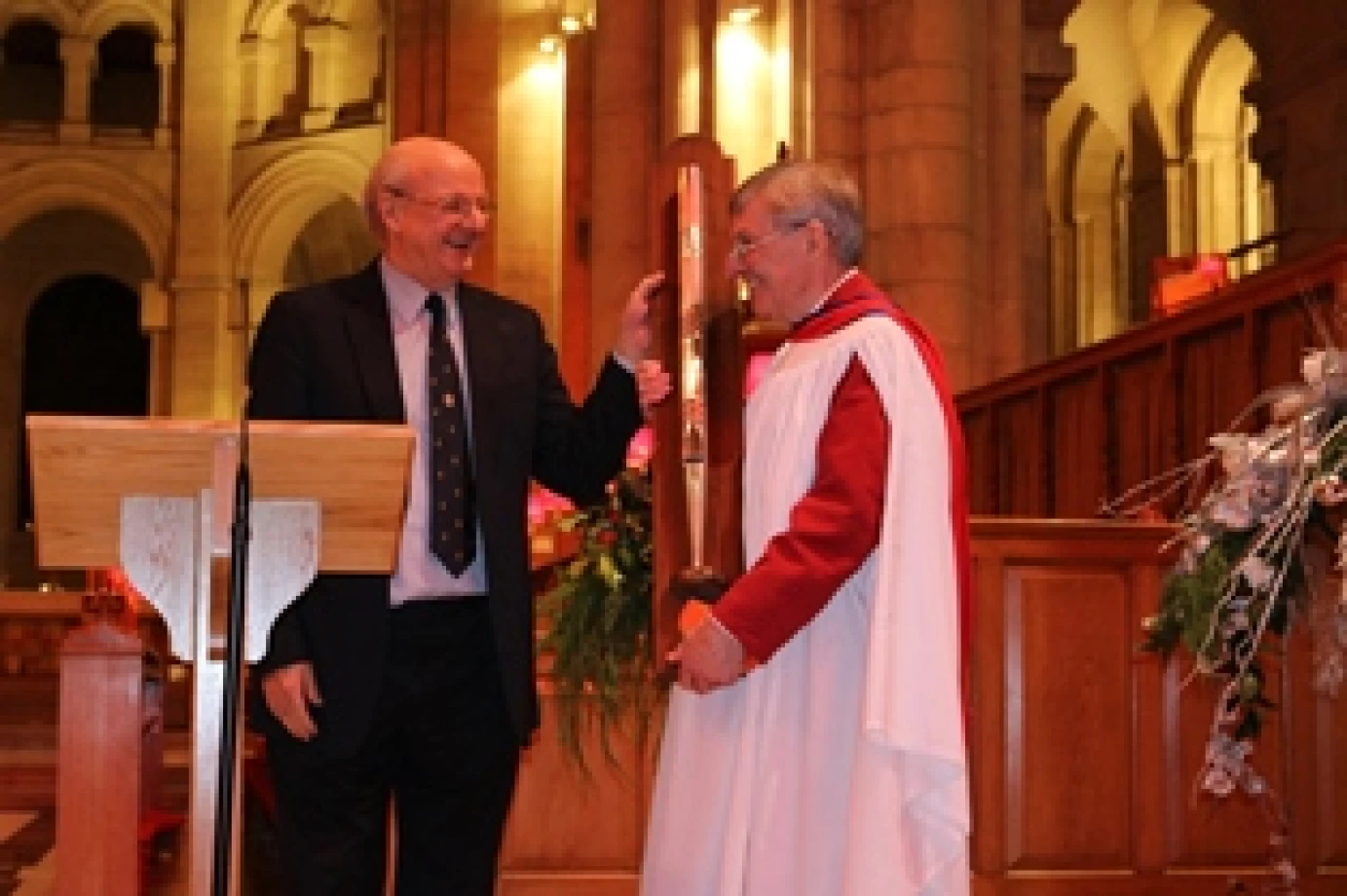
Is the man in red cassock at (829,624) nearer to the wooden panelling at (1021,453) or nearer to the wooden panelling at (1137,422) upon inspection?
the wooden panelling at (1137,422)

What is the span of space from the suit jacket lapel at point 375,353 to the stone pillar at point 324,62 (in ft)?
61.0

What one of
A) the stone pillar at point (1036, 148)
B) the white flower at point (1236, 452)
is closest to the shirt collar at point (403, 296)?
the white flower at point (1236, 452)

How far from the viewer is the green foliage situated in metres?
4.59

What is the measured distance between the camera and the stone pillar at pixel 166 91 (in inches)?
877

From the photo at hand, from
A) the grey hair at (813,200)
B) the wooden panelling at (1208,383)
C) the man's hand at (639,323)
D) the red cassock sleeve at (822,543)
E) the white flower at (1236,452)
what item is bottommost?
the red cassock sleeve at (822,543)

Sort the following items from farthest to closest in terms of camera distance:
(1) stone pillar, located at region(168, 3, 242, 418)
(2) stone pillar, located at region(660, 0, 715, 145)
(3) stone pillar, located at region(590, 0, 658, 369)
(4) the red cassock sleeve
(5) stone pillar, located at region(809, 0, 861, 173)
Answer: (1) stone pillar, located at region(168, 3, 242, 418) < (3) stone pillar, located at region(590, 0, 658, 369) < (2) stone pillar, located at region(660, 0, 715, 145) < (5) stone pillar, located at region(809, 0, 861, 173) < (4) the red cassock sleeve

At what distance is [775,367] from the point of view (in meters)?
3.45

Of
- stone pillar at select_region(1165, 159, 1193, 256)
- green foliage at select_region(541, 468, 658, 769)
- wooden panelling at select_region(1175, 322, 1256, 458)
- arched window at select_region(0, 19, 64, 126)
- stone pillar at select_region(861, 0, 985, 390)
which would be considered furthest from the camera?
arched window at select_region(0, 19, 64, 126)

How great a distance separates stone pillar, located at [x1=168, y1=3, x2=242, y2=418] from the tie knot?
1816 centimetres

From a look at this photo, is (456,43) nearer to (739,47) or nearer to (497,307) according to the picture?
(739,47)

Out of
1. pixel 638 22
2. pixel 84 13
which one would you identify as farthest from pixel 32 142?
pixel 638 22

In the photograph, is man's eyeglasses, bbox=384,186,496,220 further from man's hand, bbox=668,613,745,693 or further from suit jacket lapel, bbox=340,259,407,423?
man's hand, bbox=668,613,745,693

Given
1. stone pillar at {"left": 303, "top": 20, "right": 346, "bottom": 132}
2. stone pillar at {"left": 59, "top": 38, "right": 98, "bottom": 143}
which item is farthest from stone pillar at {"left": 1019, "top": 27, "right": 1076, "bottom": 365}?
stone pillar at {"left": 59, "top": 38, "right": 98, "bottom": 143}

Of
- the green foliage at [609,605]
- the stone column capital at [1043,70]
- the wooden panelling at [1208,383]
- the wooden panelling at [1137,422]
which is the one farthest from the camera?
the stone column capital at [1043,70]
